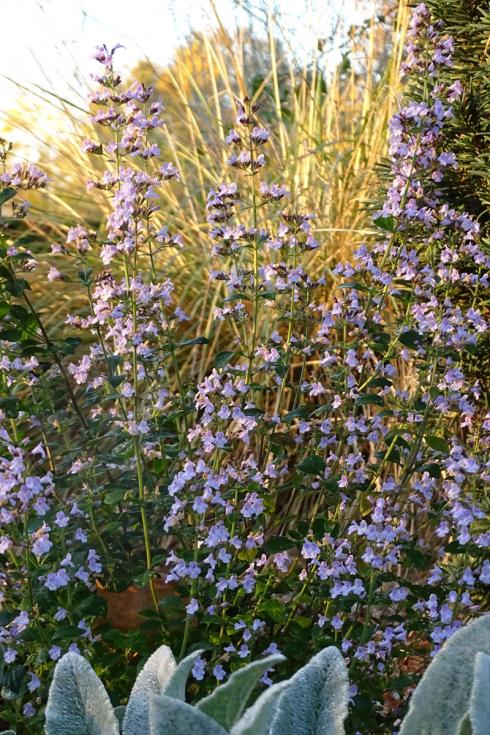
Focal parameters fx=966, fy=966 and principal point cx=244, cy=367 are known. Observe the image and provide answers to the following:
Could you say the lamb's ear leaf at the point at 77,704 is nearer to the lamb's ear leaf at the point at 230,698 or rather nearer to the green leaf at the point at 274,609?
the lamb's ear leaf at the point at 230,698

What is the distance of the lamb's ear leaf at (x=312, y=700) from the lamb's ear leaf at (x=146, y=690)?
0.33ft

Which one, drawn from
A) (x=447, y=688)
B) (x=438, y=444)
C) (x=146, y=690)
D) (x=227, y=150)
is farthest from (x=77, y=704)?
(x=227, y=150)

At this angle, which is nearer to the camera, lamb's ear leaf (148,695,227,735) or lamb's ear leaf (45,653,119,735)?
lamb's ear leaf (148,695,227,735)

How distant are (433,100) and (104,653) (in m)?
1.32

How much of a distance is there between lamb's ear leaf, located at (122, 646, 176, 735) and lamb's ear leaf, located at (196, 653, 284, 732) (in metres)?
0.06

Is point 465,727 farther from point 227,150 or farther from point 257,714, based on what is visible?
point 227,150

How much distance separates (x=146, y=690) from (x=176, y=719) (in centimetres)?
16

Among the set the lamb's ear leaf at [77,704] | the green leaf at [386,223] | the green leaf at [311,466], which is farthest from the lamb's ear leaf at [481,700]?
the green leaf at [386,223]

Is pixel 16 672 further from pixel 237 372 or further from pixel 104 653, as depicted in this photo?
pixel 237 372

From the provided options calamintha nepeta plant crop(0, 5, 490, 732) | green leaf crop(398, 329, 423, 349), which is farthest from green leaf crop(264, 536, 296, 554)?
green leaf crop(398, 329, 423, 349)

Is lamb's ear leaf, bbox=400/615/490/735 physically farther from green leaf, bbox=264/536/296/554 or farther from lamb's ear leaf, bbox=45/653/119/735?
green leaf, bbox=264/536/296/554

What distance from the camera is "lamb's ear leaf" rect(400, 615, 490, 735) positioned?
0.75 meters

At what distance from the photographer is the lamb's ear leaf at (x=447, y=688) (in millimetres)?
749

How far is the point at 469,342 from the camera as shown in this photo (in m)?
1.86
